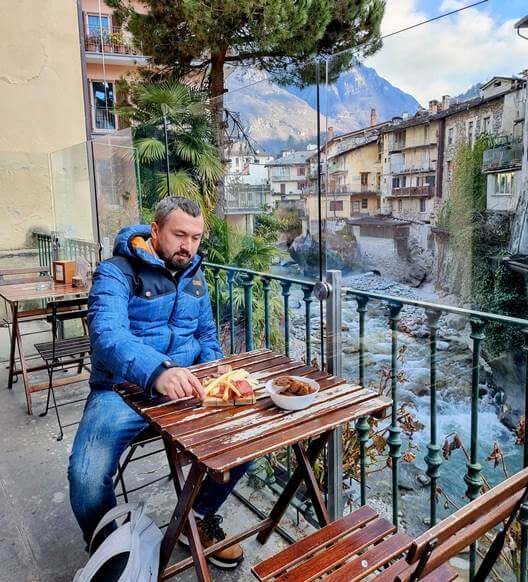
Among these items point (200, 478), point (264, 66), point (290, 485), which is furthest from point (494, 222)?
point (264, 66)

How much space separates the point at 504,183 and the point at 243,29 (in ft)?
23.9

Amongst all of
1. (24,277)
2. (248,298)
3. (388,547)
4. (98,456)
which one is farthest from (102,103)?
(388,547)

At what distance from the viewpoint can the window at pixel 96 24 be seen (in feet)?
45.1

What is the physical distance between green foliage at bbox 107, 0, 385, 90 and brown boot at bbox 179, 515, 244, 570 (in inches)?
253

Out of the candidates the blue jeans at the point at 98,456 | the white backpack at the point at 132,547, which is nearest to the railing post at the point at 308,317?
the blue jeans at the point at 98,456

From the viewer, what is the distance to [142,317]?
1917 mm

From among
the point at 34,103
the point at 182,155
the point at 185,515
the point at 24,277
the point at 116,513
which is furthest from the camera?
the point at 34,103

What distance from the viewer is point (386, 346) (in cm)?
196

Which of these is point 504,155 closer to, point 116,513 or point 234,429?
point 234,429

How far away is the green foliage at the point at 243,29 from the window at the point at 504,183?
5.71m

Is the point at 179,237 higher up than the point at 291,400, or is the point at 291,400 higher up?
the point at 179,237

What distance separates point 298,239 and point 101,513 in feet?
4.22

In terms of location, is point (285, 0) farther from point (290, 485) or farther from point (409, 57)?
point (290, 485)

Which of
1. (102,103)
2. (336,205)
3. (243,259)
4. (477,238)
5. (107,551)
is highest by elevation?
(102,103)
